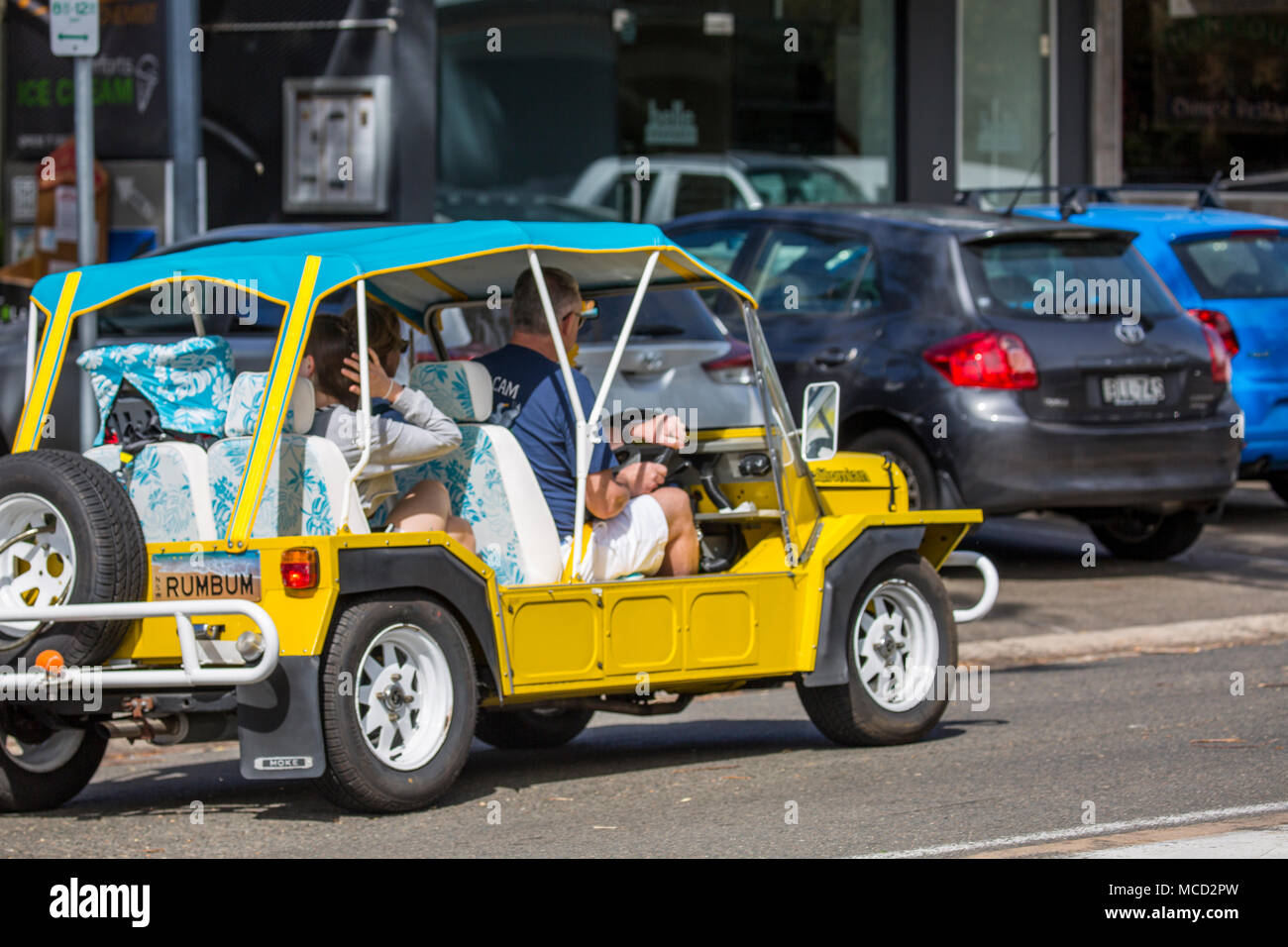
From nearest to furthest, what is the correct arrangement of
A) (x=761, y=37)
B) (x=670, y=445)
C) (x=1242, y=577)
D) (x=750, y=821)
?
1. (x=750, y=821)
2. (x=670, y=445)
3. (x=1242, y=577)
4. (x=761, y=37)

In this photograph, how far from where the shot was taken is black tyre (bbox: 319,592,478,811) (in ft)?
20.4

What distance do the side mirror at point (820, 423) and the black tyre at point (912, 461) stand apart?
326 centimetres

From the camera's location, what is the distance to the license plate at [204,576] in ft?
20.4

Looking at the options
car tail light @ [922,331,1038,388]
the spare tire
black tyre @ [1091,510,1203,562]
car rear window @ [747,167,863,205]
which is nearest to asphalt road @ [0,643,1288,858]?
the spare tire

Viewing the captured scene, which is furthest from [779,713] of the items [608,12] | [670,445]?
[608,12]

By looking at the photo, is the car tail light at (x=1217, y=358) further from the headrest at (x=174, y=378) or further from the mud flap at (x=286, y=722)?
the mud flap at (x=286, y=722)

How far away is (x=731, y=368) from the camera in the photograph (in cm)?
1099

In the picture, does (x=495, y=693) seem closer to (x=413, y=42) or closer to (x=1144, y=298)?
(x=1144, y=298)

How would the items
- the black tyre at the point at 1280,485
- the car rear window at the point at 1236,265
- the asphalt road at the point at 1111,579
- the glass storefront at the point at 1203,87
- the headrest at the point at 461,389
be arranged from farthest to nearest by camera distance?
1. the glass storefront at the point at 1203,87
2. the black tyre at the point at 1280,485
3. the car rear window at the point at 1236,265
4. the asphalt road at the point at 1111,579
5. the headrest at the point at 461,389

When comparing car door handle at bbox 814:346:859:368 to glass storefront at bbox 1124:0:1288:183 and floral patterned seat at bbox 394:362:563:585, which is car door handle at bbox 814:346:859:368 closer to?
floral patterned seat at bbox 394:362:563:585

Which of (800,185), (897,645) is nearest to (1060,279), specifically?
(897,645)

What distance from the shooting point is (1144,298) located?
11.4 meters

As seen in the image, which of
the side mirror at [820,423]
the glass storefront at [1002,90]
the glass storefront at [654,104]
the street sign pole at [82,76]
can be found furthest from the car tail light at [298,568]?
the glass storefront at [1002,90]
